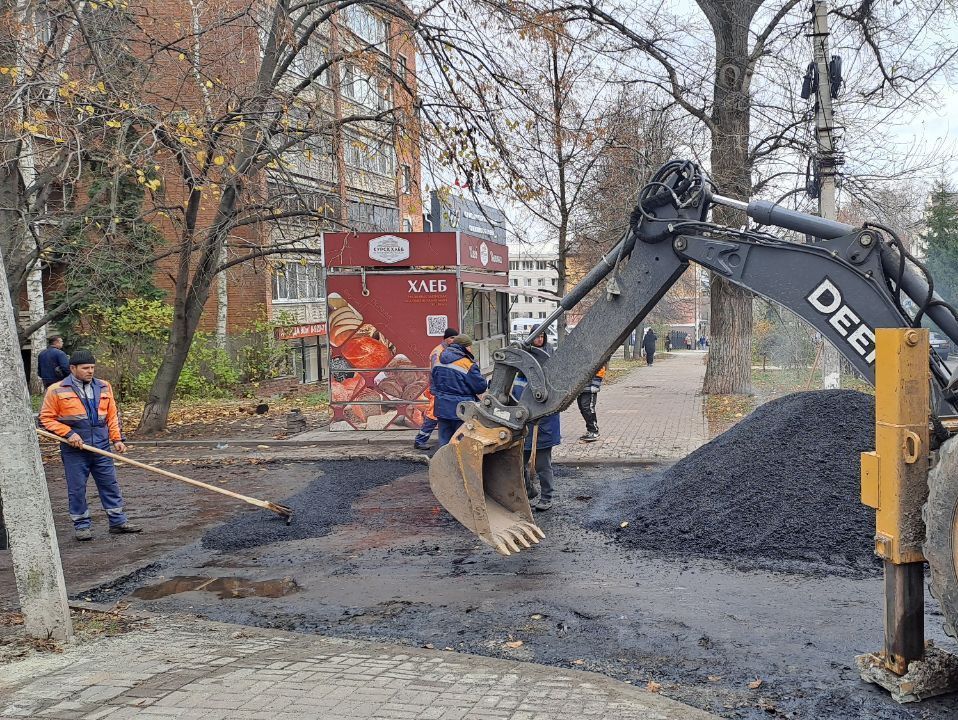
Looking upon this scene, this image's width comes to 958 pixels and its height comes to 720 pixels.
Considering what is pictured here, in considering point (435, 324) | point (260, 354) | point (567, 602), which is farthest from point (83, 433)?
point (260, 354)

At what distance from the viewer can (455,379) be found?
9.72 meters

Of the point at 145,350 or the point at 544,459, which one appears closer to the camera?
the point at 544,459

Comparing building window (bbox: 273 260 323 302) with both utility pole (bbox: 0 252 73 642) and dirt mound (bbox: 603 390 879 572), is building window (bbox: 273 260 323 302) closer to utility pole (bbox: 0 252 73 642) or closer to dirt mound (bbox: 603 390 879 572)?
dirt mound (bbox: 603 390 879 572)

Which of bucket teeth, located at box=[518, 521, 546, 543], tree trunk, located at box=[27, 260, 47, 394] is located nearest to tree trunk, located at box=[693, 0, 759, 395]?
bucket teeth, located at box=[518, 521, 546, 543]

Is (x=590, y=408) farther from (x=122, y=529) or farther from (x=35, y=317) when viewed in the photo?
(x=35, y=317)

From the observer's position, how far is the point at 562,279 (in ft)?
75.6

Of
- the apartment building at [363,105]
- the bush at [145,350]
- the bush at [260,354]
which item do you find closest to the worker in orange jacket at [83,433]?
the apartment building at [363,105]

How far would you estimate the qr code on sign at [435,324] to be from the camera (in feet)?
46.5

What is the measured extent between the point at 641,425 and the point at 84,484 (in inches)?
379

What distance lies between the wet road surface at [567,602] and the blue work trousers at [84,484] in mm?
1043

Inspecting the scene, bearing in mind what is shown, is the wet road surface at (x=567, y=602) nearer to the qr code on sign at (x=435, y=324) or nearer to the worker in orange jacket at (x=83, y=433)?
the worker in orange jacket at (x=83, y=433)

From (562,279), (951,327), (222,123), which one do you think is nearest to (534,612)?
(951,327)

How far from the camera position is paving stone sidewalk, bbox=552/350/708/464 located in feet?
39.4

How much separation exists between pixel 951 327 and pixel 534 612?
2998 millimetres
